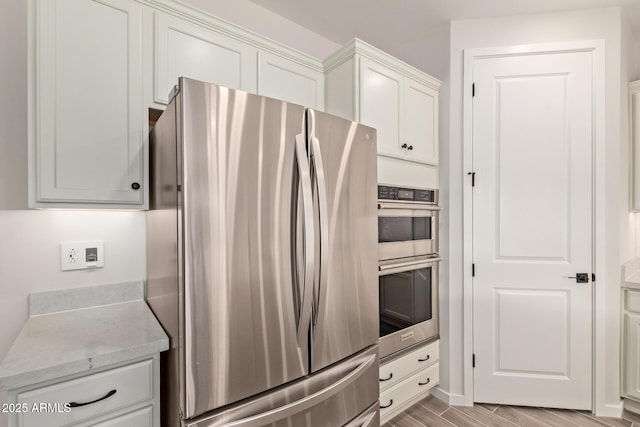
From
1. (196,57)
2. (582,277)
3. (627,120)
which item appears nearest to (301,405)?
(196,57)

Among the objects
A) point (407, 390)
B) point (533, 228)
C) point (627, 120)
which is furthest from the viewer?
point (627, 120)

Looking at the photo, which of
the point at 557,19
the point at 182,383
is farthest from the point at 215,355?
the point at 557,19

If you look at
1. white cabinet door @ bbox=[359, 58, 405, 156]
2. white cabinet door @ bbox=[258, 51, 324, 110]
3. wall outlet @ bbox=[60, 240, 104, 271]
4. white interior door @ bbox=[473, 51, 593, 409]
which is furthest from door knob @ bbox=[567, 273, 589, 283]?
wall outlet @ bbox=[60, 240, 104, 271]

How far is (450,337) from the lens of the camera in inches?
86.8

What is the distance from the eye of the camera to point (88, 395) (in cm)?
97

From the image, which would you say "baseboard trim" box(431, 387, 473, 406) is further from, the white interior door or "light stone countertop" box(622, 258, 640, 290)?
"light stone countertop" box(622, 258, 640, 290)

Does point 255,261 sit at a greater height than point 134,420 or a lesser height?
greater

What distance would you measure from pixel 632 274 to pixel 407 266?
1681mm

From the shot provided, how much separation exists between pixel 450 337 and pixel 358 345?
1.16m

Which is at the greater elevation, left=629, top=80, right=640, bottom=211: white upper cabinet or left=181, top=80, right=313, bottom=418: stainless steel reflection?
left=629, top=80, right=640, bottom=211: white upper cabinet

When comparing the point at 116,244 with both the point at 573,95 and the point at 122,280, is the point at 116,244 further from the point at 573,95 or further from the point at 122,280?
the point at 573,95

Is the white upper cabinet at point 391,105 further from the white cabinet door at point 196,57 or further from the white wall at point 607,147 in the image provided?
the white cabinet door at point 196,57

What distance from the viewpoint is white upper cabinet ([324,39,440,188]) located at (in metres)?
1.77

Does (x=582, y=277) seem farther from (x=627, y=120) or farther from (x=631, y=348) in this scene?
(x=627, y=120)
